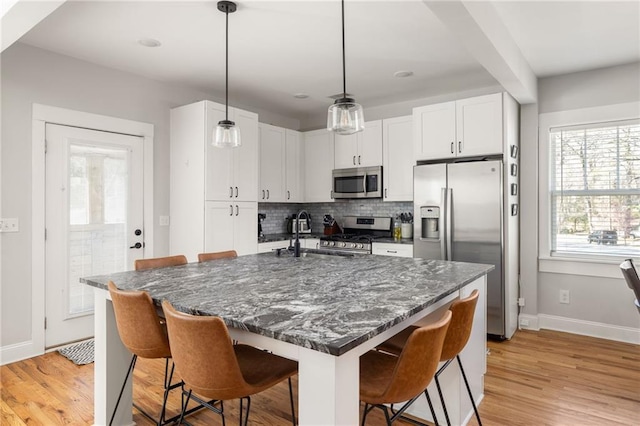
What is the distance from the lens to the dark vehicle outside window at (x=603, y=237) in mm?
3846

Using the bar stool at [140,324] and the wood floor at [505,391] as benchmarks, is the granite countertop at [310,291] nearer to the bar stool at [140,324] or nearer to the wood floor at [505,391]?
the bar stool at [140,324]

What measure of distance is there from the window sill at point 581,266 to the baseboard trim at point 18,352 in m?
4.83

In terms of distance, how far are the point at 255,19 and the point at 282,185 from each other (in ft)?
8.50

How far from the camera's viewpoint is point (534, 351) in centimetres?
346

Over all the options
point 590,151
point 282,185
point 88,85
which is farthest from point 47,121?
point 590,151

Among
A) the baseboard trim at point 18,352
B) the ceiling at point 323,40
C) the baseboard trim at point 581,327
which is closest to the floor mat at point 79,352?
the baseboard trim at point 18,352

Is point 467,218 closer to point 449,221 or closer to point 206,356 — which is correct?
point 449,221

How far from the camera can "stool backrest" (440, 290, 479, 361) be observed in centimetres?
174

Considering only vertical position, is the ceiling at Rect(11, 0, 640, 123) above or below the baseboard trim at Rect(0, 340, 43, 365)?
above

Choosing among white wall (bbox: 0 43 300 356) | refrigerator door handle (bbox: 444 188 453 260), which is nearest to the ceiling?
white wall (bbox: 0 43 300 356)

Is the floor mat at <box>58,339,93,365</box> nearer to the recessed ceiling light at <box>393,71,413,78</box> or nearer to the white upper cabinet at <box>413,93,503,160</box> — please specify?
the white upper cabinet at <box>413,93,503,160</box>

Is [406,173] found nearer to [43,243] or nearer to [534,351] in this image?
[534,351]

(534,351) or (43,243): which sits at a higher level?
(43,243)

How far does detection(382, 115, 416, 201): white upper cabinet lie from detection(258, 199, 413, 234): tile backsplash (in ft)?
1.26
